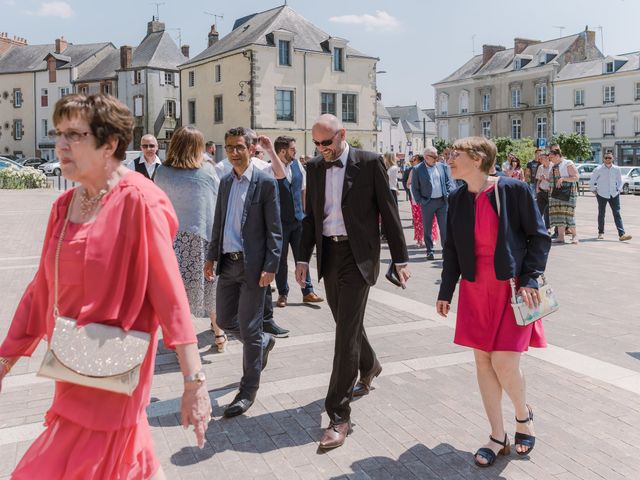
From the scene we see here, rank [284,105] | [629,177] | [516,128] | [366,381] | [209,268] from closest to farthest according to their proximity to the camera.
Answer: [366,381] → [209,268] → [629,177] → [284,105] → [516,128]

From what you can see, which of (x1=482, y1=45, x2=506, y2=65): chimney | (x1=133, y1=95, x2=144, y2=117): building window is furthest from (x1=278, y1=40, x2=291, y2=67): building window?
(x1=482, y1=45, x2=506, y2=65): chimney

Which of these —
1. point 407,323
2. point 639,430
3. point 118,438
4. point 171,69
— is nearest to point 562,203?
point 407,323

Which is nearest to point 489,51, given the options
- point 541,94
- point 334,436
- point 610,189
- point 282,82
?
point 541,94

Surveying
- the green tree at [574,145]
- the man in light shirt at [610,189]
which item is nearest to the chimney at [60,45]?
the green tree at [574,145]

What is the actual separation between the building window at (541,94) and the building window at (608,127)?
6.38m

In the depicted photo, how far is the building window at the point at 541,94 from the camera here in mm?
63781

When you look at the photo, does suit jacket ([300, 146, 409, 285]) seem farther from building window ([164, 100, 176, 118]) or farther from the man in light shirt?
building window ([164, 100, 176, 118])

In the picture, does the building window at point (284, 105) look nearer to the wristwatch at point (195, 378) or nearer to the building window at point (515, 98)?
the building window at point (515, 98)

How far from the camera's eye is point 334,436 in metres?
4.17

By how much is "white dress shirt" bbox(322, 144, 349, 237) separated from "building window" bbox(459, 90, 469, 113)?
69.7 meters

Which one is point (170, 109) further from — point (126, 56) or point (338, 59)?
point (338, 59)

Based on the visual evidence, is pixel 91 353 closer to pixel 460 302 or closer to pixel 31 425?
pixel 460 302

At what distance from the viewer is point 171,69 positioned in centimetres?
5856

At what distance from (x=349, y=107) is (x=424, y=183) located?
36.5m
